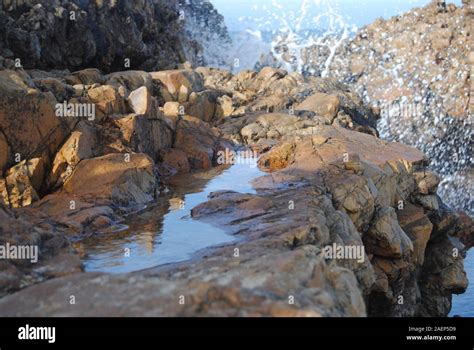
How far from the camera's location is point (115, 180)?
11.6 m

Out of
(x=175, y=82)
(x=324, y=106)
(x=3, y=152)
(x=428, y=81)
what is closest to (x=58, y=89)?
(x=3, y=152)

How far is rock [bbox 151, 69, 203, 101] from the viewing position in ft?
73.9

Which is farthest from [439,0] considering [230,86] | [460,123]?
[230,86]

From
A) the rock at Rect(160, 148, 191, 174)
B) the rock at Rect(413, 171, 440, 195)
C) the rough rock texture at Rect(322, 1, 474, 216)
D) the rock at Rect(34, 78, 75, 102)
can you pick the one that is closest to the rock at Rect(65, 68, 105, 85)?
the rock at Rect(34, 78, 75, 102)

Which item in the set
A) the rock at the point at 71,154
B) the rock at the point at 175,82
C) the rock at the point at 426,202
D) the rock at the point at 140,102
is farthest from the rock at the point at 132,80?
the rock at the point at 426,202

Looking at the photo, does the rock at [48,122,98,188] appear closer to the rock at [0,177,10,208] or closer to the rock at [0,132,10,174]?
the rock at [0,132,10,174]

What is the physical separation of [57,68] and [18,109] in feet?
49.2

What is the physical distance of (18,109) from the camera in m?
11.5

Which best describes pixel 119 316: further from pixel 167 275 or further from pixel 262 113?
pixel 262 113

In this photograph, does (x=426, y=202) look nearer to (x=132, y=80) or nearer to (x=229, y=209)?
(x=229, y=209)

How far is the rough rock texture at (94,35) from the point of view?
2308 centimetres

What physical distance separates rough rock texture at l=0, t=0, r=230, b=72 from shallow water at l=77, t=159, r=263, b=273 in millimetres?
11568

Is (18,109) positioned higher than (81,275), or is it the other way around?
(18,109)

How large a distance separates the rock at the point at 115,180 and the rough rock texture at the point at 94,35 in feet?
33.1
